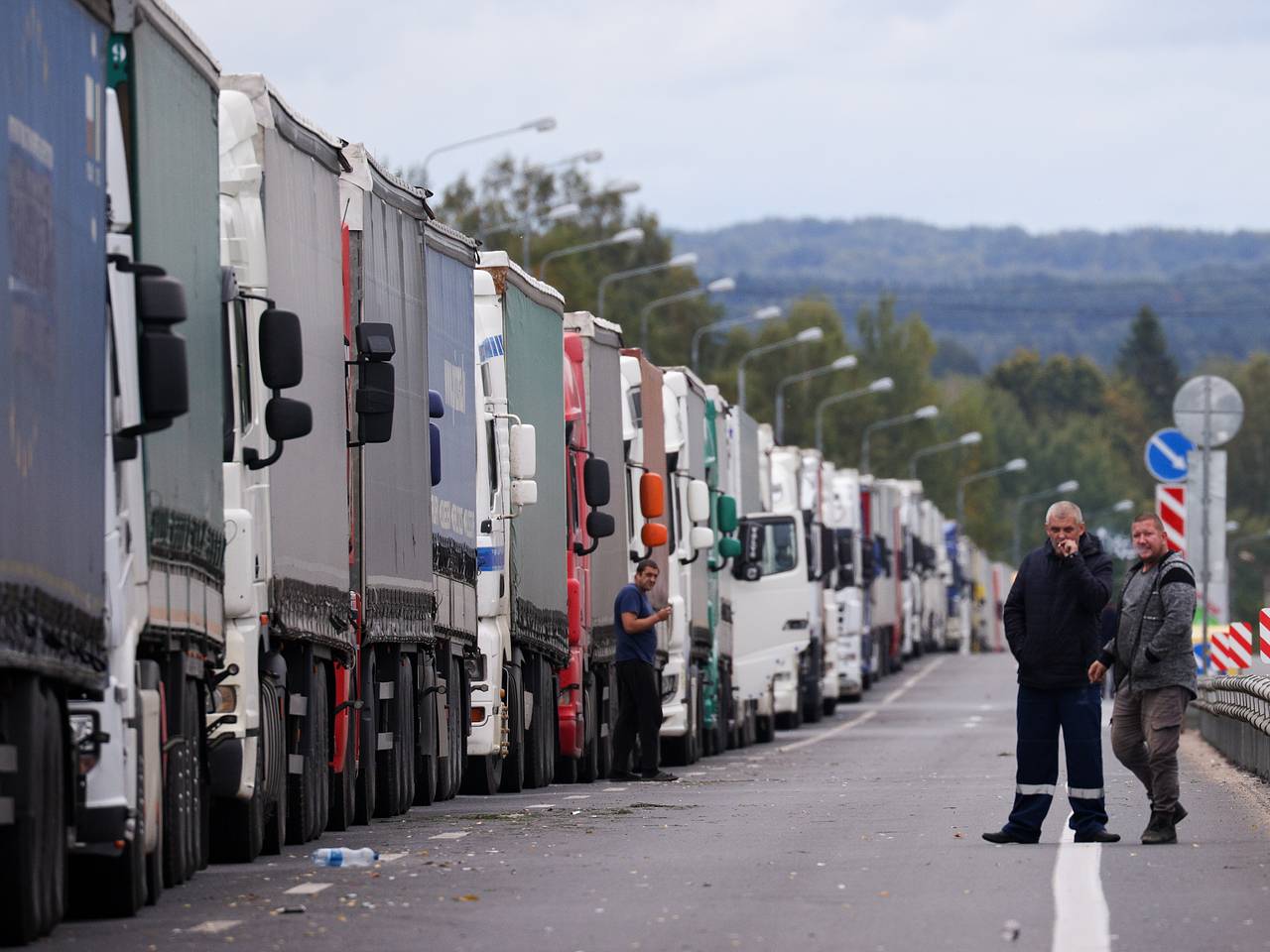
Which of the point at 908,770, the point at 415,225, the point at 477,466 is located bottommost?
the point at 908,770

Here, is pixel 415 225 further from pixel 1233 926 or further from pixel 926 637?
pixel 926 637

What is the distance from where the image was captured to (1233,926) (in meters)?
10.9

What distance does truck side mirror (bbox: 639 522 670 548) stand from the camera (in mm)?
27016

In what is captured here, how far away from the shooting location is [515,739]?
2162cm

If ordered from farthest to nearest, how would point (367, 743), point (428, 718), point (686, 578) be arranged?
point (686, 578)
point (428, 718)
point (367, 743)

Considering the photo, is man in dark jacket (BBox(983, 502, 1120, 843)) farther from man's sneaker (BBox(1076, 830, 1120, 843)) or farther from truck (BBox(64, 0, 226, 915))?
truck (BBox(64, 0, 226, 915))

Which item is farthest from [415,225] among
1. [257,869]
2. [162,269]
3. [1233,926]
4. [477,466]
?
[1233,926]

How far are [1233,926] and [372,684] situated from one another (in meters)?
7.02

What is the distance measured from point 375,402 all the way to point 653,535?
10753mm

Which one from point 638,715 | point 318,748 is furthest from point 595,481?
point 318,748

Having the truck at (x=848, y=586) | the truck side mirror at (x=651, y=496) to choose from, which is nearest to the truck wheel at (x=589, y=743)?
the truck side mirror at (x=651, y=496)

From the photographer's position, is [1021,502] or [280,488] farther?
[1021,502]

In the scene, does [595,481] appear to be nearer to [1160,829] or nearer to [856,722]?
[1160,829]

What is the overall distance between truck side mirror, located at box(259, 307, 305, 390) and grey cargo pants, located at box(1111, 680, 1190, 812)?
470cm
